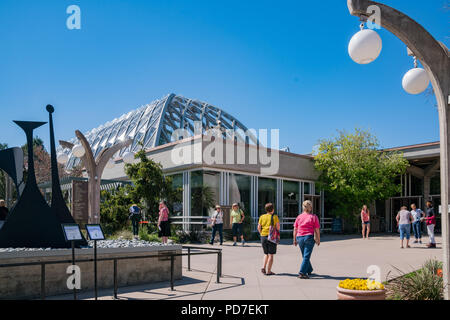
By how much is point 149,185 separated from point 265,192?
670cm

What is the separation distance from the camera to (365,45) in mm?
5340

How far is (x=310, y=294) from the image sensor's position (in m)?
7.74

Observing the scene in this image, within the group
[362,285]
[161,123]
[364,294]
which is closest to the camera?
[364,294]

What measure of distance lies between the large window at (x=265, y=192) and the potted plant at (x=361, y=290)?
16.9 metres

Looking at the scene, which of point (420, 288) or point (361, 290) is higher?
point (361, 290)

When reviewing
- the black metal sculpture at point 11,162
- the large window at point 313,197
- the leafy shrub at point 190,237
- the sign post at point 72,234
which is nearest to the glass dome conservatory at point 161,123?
the large window at point 313,197

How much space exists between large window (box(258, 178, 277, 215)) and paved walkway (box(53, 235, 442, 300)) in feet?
26.4

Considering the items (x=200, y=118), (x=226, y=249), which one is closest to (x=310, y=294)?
(x=226, y=249)

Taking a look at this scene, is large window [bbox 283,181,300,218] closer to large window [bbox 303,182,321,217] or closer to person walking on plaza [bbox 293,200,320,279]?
large window [bbox 303,182,321,217]

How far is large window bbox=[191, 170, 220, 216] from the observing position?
2067 centimetres

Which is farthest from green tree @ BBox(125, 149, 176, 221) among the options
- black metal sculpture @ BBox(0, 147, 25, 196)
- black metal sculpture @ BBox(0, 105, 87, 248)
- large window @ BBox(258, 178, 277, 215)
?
black metal sculpture @ BBox(0, 105, 87, 248)

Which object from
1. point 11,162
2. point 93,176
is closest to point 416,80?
point 11,162

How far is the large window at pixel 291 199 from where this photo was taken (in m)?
24.8

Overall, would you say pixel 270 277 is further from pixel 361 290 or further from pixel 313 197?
pixel 313 197
